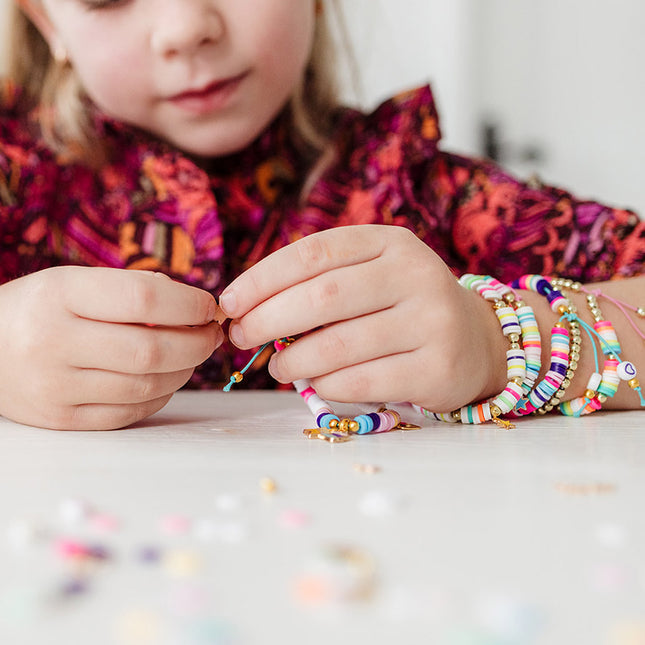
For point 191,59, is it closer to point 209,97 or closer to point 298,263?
point 209,97

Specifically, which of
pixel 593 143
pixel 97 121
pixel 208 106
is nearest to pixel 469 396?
pixel 208 106

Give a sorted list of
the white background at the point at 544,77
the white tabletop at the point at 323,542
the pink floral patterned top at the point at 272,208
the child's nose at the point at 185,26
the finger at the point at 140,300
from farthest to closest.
→ the white background at the point at 544,77
the pink floral patterned top at the point at 272,208
the child's nose at the point at 185,26
the finger at the point at 140,300
the white tabletop at the point at 323,542

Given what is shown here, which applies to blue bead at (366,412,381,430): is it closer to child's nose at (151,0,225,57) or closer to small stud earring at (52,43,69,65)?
child's nose at (151,0,225,57)

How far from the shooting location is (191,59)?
2.21 ft

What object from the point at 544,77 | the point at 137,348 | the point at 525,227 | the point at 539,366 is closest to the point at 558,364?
the point at 539,366

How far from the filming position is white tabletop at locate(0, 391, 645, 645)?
18 centimetres

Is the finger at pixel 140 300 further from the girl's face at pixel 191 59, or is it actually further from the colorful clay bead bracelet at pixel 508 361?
the girl's face at pixel 191 59

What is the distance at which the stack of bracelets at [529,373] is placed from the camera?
44 centimetres

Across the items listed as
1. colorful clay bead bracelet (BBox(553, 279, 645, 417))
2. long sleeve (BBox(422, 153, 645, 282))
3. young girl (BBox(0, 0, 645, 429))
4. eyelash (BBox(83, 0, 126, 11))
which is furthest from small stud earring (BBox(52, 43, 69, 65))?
colorful clay bead bracelet (BBox(553, 279, 645, 417))

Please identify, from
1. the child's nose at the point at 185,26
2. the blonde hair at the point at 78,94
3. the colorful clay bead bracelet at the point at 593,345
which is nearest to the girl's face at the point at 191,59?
the child's nose at the point at 185,26

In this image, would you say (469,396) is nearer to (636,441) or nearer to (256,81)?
(636,441)

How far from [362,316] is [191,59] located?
14.7 inches

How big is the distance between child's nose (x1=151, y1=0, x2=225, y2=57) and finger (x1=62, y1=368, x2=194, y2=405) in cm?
36

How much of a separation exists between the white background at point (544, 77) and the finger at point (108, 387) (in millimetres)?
1651
